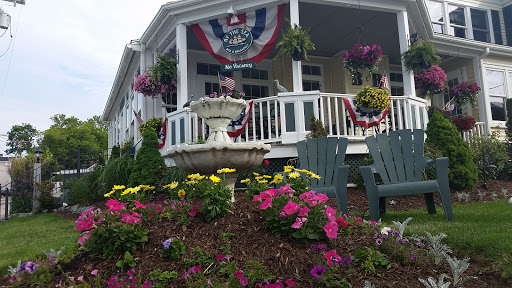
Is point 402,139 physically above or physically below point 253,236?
above

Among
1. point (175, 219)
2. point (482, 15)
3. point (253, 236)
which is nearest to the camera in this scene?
point (253, 236)

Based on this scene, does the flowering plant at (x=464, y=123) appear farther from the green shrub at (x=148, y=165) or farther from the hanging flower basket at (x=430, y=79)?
the green shrub at (x=148, y=165)

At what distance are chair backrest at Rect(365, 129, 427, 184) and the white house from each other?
7.52 feet

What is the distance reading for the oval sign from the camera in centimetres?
760

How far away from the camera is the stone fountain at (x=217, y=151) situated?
3.41 metres

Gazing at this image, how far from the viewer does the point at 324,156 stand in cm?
457

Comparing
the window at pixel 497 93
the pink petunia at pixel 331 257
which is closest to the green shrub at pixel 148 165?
the pink petunia at pixel 331 257

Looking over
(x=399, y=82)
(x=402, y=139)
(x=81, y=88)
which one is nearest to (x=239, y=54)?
(x=402, y=139)

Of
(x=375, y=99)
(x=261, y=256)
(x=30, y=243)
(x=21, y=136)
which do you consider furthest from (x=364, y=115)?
Result: (x=21, y=136)

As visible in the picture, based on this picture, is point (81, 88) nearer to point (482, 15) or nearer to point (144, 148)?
point (144, 148)

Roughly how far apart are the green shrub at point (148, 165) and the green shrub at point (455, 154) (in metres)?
4.78

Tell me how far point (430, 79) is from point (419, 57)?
0.89m

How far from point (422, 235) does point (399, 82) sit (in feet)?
32.7

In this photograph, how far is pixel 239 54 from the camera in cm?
779
